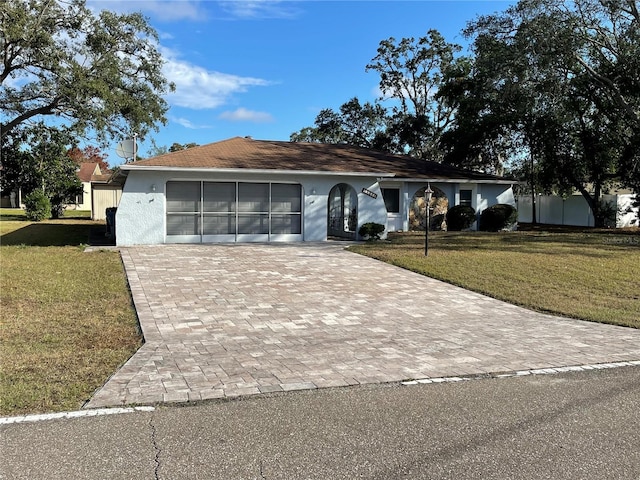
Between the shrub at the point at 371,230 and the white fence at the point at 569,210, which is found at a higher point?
the white fence at the point at 569,210

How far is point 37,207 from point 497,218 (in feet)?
85.7

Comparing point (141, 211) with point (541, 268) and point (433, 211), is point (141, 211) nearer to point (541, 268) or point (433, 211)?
point (541, 268)

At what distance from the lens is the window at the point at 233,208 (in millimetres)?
17672

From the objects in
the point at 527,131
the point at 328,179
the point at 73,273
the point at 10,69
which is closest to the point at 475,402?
the point at 73,273

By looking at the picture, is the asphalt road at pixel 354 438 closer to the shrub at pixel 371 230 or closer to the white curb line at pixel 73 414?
the white curb line at pixel 73 414

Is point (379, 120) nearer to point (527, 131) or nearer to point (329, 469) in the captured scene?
point (527, 131)

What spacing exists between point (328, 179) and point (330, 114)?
76.5ft

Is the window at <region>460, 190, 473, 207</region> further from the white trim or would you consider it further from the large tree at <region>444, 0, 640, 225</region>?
the large tree at <region>444, 0, 640, 225</region>

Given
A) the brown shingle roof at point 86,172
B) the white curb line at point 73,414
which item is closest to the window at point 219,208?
the white curb line at point 73,414

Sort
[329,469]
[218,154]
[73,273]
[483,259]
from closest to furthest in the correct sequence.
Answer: [329,469]
[73,273]
[483,259]
[218,154]

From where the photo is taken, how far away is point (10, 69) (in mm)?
22578

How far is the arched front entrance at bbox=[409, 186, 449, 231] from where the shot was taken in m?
24.5

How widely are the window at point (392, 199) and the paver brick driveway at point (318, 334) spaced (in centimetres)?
1146

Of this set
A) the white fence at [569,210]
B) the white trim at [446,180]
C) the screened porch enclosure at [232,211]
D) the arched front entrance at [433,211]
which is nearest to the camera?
the screened porch enclosure at [232,211]
